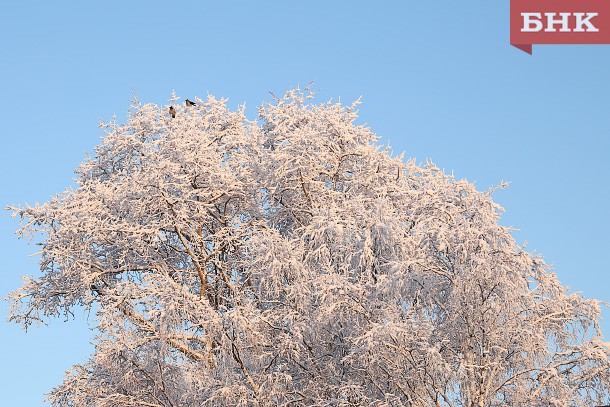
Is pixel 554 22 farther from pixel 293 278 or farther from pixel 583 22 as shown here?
pixel 293 278

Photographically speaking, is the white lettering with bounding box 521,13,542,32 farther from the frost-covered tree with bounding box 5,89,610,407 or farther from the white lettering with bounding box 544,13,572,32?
the frost-covered tree with bounding box 5,89,610,407

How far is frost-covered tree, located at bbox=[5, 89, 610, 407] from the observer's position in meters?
17.4

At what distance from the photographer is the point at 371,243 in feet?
61.9

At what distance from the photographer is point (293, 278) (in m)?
20.1

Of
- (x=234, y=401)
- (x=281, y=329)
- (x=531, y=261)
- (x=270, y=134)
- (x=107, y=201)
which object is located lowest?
(x=234, y=401)

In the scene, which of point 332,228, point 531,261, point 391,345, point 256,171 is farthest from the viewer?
point 256,171

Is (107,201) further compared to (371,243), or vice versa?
(107,201)

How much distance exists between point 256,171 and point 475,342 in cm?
902

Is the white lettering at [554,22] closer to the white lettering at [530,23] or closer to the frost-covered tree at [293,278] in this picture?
the white lettering at [530,23]

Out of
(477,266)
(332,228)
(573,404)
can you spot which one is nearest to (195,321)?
(332,228)

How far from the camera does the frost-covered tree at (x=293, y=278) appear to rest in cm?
1739

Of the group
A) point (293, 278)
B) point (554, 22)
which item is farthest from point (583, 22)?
point (293, 278)

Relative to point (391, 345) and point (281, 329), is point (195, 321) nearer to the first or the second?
point (281, 329)

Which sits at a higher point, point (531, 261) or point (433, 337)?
point (531, 261)
